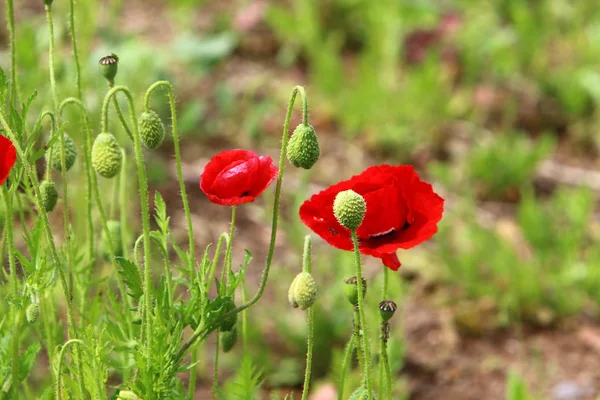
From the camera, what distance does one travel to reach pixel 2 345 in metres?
1.21

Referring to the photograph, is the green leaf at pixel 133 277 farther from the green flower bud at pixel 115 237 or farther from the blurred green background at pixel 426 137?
the blurred green background at pixel 426 137

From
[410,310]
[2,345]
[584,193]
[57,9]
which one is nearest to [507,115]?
[584,193]

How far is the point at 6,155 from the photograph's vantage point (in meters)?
1.04

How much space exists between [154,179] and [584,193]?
129cm

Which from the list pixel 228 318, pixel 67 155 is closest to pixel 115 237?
pixel 67 155

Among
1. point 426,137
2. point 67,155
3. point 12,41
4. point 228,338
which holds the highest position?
point 426,137

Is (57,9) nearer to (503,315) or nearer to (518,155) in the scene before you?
(518,155)

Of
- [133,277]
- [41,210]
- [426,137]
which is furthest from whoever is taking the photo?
[426,137]

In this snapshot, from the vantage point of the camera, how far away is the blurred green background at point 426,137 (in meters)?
2.36

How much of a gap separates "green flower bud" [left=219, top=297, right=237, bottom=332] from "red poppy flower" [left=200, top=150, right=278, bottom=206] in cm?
12

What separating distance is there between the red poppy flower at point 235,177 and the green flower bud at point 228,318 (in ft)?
0.41

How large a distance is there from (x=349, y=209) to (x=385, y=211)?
0.49 feet

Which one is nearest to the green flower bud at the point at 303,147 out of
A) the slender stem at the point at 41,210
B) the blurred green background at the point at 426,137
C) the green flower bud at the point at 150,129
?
the green flower bud at the point at 150,129

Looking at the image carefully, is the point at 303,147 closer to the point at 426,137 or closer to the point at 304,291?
the point at 304,291
